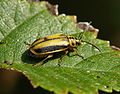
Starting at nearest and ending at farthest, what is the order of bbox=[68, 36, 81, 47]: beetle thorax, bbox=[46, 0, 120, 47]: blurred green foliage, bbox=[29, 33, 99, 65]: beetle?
bbox=[29, 33, 99, 65]: beetle → bbox=[68, 36, 81, 47]: beetle thorax → bbox=[46, 0, 120, 47]: blurred green foliage

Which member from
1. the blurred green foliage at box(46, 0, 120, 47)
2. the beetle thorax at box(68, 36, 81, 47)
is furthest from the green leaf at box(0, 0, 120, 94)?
the blurred green foliage at box(46, 0, 120, 47)

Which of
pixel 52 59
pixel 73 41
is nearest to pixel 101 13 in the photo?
pixel 73 41

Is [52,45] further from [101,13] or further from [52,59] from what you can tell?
[101,13]

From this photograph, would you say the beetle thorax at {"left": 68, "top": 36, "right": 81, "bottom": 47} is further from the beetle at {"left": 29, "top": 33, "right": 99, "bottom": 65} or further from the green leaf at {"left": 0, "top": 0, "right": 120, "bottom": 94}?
the green leaf at {"left": 0, "top": 0, "right": 120, "bottom": 94}

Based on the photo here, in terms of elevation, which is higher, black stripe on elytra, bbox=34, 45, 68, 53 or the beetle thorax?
the beetle thorax

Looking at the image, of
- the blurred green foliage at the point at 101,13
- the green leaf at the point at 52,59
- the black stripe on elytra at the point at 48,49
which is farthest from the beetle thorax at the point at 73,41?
the blurred green foliage at the point at 101,13

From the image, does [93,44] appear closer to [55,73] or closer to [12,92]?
[55,73]
